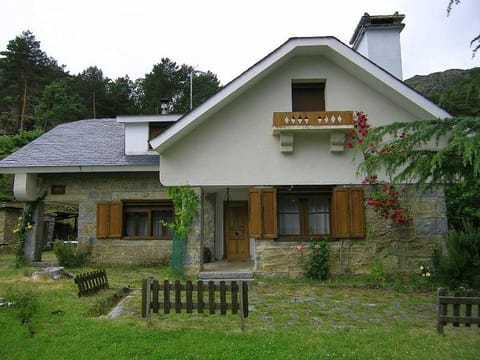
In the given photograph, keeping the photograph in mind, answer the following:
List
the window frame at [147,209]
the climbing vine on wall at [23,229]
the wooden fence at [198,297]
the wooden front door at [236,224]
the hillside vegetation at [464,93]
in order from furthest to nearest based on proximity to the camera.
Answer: the wooden front door at [236,224], the window frame at [147,209], the climbing vine on wall at [23,229], the wooden fence at [198,297], the hillside vegetation at [464,93]

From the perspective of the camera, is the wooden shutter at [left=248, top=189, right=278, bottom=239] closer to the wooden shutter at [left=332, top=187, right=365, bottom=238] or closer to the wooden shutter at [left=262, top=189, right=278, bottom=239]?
the wooden shutter at [left=262, top=189, right=278, bottom=239]

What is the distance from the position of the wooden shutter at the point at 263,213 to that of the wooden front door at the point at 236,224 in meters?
3.52

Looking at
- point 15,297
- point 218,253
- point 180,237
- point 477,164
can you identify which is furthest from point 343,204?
point 15,297

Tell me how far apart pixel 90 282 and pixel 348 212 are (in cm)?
617

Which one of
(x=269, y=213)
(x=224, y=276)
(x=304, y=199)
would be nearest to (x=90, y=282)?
(x=224, y=276)

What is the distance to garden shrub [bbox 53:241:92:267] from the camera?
1155cm

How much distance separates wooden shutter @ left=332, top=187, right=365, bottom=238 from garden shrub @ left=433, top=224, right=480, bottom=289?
7.20ft

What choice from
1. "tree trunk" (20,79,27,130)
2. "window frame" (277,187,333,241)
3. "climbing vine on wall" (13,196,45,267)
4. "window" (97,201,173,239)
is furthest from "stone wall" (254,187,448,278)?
"tree trunk" (20,79,27,130)

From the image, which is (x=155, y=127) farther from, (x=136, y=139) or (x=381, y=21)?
(x=381, y=21)

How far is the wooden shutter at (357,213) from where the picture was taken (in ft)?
31.9

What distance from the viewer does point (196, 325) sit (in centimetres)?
558

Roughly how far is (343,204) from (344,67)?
3534mm

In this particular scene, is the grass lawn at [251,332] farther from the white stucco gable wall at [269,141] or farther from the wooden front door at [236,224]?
the wooden front door at [236,224]

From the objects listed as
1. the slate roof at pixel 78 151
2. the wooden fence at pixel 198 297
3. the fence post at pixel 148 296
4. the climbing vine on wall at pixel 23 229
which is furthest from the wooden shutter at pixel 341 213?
the climbing vine on wall at pixel 23 229
